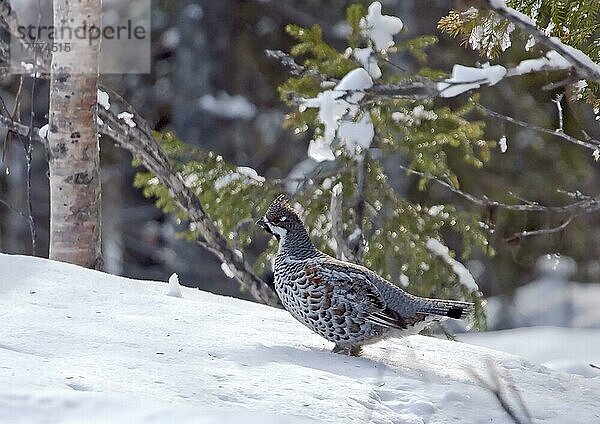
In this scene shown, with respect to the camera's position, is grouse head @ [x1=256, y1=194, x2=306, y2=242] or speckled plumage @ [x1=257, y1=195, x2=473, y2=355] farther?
grouse head @ [x1=256, y1=194, x2=306, y2=242]

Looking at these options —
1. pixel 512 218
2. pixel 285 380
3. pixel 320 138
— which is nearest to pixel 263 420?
pixel 285 380

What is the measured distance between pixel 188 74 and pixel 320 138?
8.31m

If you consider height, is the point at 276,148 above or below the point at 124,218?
above

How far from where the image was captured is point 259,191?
7828 millimetres

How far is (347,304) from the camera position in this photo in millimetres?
4926

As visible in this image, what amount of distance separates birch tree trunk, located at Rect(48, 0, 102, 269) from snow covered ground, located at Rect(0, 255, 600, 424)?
3.41 ft

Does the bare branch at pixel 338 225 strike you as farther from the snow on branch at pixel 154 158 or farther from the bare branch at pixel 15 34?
the bare branch at pixel 15 34

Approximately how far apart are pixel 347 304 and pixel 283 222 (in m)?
0.67

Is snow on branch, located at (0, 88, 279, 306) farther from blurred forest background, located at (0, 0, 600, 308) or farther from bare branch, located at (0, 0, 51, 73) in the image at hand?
blurred forest background, located at (0, 0, 600, 308)

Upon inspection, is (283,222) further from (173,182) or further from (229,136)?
(229,136)

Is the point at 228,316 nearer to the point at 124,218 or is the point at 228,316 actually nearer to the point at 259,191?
the point at 259,191

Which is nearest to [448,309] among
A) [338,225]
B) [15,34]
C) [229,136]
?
[338,225]

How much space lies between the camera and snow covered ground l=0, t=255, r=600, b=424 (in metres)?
3.37

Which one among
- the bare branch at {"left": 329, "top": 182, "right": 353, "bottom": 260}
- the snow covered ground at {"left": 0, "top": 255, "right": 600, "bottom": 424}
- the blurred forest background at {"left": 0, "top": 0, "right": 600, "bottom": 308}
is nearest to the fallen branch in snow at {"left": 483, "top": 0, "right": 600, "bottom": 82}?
the snow covered ground at {"left": 0, "top": 255, "right": 600, "bottom": 424}
